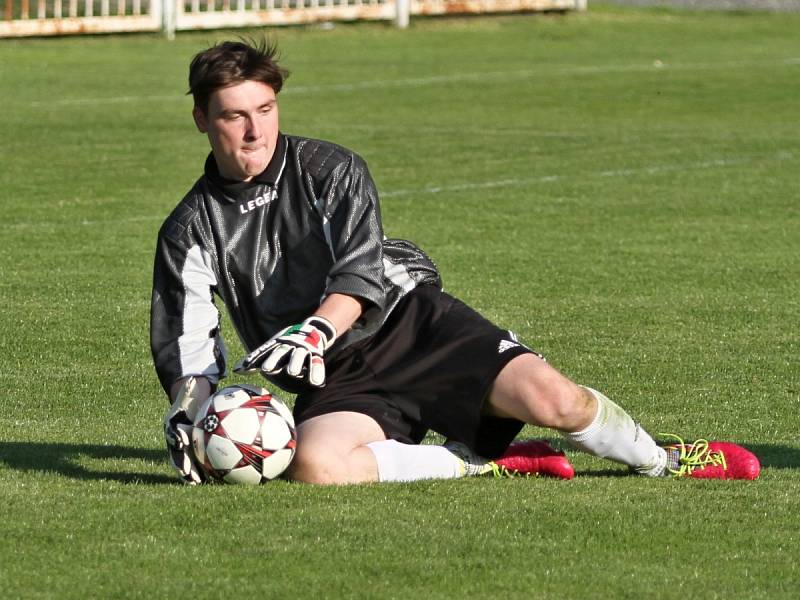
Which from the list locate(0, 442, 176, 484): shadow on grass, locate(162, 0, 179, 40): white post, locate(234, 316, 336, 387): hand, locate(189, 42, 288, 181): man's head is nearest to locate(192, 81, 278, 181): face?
locate(189, 42, 288, 181): man's head

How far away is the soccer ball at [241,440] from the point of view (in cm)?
528

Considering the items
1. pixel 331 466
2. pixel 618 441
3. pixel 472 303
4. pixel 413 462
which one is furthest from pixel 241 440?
pixel 472 303

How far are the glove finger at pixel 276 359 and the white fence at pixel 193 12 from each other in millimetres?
19787

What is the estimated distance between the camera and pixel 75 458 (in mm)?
5824

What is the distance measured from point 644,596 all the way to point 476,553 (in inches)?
20.5

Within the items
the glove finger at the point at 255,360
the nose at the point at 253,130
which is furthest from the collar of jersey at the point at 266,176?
the glove finger at the point at 255,360

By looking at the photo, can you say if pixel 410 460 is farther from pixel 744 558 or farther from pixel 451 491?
pixel 744 558

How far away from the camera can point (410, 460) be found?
548 centimetres

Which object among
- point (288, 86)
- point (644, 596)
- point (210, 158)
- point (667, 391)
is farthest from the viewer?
point (288, 86)

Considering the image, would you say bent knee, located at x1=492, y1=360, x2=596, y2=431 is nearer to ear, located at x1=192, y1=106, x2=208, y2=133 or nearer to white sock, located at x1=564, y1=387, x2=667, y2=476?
white sock, located at x1=564, y1=387, x2=667, y2=476

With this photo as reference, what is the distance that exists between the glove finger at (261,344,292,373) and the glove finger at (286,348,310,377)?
2 cm

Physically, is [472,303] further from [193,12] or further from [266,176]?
[193,12]

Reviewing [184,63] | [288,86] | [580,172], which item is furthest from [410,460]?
[184,63]

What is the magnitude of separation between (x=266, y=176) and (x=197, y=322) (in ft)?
1.68
